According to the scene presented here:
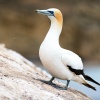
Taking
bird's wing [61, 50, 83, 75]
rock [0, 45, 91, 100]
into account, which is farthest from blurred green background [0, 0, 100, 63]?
bird's wing [61, 50, 83, 75]

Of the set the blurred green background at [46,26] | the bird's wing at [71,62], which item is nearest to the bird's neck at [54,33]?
the bird's wing at [71,62]

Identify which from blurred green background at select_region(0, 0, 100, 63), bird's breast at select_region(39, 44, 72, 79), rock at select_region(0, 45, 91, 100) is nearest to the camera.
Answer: rock at select_region(0, 45, 91, 100)

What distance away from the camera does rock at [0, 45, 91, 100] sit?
533 centimetres

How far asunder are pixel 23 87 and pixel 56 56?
1.71 feet

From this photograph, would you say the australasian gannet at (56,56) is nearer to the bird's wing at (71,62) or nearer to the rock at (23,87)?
the bird's wing at (71,62)

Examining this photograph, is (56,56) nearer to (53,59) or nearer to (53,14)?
(53,59)

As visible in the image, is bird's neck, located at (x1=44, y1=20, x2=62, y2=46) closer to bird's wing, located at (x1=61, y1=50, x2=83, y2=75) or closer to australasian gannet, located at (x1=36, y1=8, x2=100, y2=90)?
australasian gannet, located at (x1=36, y1=8, x2=100, y2=90)

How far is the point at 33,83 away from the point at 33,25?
1446 centimetres

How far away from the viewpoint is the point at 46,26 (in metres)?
20.0

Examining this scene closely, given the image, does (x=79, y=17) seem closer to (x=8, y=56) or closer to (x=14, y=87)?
(x=8, y=56)

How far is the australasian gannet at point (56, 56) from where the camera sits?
19.2 ft

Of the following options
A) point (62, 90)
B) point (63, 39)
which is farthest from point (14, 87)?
point (63, 39)

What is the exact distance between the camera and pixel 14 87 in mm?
5438

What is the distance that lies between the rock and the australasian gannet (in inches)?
6.4
